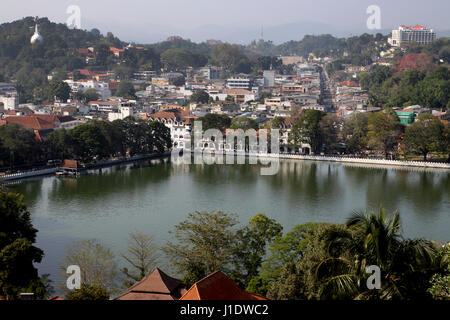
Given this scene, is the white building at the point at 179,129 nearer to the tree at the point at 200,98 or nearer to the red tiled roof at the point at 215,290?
the tree at the point at 200,98

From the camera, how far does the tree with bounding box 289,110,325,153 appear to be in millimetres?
16172

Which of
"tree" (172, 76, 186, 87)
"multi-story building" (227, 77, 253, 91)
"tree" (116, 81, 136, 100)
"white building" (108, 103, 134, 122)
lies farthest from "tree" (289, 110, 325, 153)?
"tree" (172, 76, 186, 87)

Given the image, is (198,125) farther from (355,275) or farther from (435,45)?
(435,45)

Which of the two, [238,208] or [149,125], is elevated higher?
[149,125]

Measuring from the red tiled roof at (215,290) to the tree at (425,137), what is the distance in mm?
12043

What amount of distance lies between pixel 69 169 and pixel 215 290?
9.74 meters

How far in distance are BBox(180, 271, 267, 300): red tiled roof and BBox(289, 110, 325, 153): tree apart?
1261cm

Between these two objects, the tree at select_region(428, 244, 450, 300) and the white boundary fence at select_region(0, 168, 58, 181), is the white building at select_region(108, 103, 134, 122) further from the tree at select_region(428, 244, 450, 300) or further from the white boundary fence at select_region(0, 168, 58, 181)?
the tree at select_region(428, 244, 450, 300)

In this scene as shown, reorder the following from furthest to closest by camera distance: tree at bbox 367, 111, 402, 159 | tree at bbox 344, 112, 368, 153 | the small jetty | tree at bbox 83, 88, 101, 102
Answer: tree at bbox 83, 88, 101, 102
tree at bbox 344, 112, 368, 153
tree at bbox 367, 111, 402, 159
the small jetty

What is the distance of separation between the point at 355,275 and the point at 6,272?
3416 millimetres

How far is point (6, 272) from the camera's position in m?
4.87

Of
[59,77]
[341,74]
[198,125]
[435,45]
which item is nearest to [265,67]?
[341,74]

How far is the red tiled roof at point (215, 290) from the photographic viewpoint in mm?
3504

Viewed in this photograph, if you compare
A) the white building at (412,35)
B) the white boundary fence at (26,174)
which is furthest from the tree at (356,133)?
the white building at (412,35)
